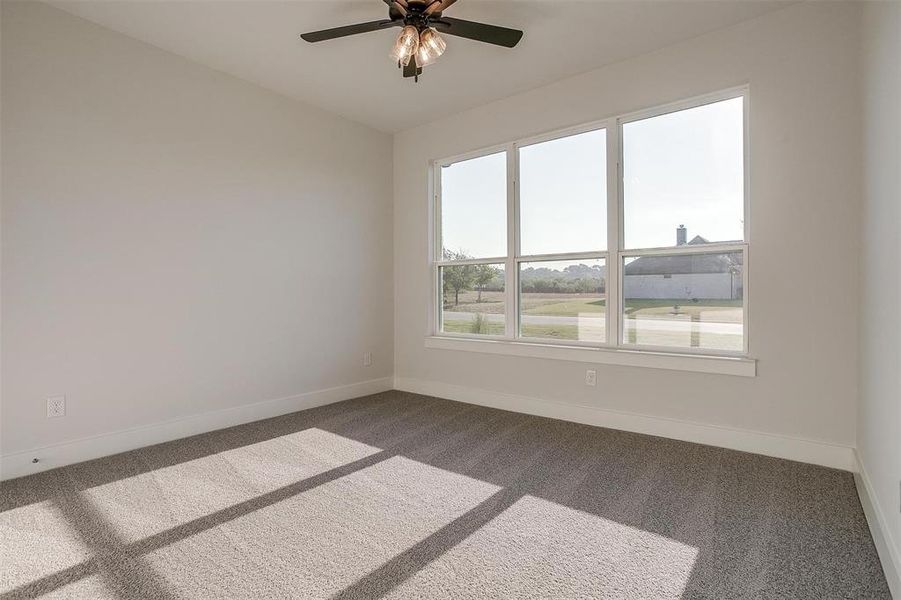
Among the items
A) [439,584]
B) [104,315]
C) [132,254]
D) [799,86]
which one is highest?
[799,86]

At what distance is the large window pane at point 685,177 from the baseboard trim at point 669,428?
1.29 metres

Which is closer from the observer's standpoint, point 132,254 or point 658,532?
point 658,532

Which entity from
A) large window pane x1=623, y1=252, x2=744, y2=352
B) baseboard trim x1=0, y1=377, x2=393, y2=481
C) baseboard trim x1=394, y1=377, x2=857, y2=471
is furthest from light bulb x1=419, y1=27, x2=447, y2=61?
baseboard trim x1=0, y1=377, x2=393, y2=481

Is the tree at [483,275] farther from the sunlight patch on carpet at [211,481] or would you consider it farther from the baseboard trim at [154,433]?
the sunlight patch on carpet at [211,481]

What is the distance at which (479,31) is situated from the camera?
7.65 feet

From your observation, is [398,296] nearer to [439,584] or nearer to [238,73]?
[238,73]

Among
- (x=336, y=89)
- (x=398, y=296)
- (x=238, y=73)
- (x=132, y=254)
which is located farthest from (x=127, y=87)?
(x=398, y=296)

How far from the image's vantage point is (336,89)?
145 inches

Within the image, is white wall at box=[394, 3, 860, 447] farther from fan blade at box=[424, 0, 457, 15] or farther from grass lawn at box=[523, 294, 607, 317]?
fan blade at box=[424, 0, 457, 15]

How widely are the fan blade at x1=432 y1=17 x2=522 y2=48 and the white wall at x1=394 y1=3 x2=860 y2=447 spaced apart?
1.35 m

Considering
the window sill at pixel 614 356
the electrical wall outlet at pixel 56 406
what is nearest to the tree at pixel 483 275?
the window sill at pixel 614 356

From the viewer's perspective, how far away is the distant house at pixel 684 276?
2912mm

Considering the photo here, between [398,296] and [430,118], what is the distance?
73.7 inches

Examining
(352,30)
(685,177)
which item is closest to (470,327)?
(685,177)
